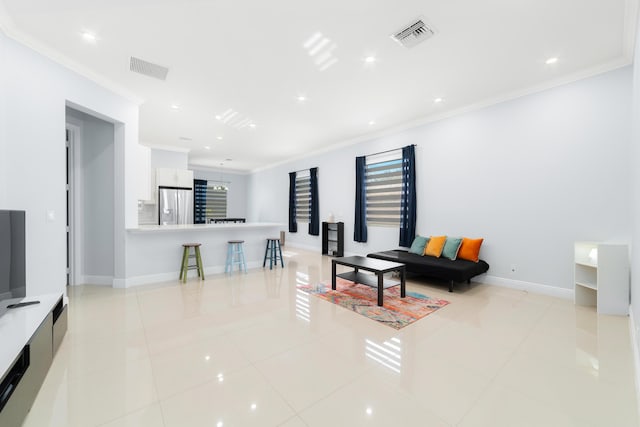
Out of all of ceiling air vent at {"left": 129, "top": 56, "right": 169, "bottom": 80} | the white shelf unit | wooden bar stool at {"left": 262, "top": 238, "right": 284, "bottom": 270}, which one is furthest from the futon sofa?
ceiling air vent at {"left": 129, "top": 56, "right": 169, "bottom": 80}

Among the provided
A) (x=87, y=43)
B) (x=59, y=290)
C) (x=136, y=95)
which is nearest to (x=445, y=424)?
(x=59, y=290)

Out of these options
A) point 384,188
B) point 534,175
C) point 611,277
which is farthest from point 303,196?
point 611,277

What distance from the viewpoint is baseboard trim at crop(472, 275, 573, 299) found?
3856mm

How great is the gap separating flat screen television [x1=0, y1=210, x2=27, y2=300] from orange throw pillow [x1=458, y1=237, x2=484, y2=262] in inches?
218

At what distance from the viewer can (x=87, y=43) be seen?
Answer: 3.03 meters

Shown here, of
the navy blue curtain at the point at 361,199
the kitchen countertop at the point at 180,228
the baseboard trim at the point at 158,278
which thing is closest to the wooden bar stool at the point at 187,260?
the baseboard trim at the point at 158,278

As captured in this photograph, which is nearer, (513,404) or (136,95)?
(513,404)

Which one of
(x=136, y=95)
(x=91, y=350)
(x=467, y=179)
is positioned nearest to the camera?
(x=91, y=350)

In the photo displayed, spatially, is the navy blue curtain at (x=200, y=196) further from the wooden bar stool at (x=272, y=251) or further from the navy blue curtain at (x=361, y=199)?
the navy blue curtain at (x=361, y=199)

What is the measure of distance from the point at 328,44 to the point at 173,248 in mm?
4216

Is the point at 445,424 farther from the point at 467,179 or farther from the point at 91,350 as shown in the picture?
the point at 467,179

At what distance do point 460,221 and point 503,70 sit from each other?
250 cm

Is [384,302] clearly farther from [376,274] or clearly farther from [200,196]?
[200,196]

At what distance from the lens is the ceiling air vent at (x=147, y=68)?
3.41 meters
